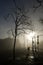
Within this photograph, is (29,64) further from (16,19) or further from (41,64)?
(16,19)

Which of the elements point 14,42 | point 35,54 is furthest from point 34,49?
point 14,42

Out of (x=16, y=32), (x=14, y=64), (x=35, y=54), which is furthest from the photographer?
(x=35, y=54)

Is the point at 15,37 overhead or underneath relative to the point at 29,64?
overhead

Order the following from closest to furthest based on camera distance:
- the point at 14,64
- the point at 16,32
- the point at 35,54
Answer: the point at 14,64 → the point at 16,32 → the point at 35,54

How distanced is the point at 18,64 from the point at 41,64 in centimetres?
259

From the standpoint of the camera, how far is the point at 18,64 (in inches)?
707

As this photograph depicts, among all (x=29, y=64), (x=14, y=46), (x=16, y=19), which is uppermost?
(x=16, y=19)

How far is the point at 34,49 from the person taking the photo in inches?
1120

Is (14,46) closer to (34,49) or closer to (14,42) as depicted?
(14,42)

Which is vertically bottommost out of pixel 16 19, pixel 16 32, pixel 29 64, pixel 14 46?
pixel 29 64

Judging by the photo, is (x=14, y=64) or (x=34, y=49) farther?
(x=34, y=49)

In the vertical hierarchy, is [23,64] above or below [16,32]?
below

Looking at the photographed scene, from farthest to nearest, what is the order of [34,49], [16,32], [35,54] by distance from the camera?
1. [34,49]
2. [35,54]
3. [16,32]

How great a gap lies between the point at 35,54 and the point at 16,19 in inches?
313
